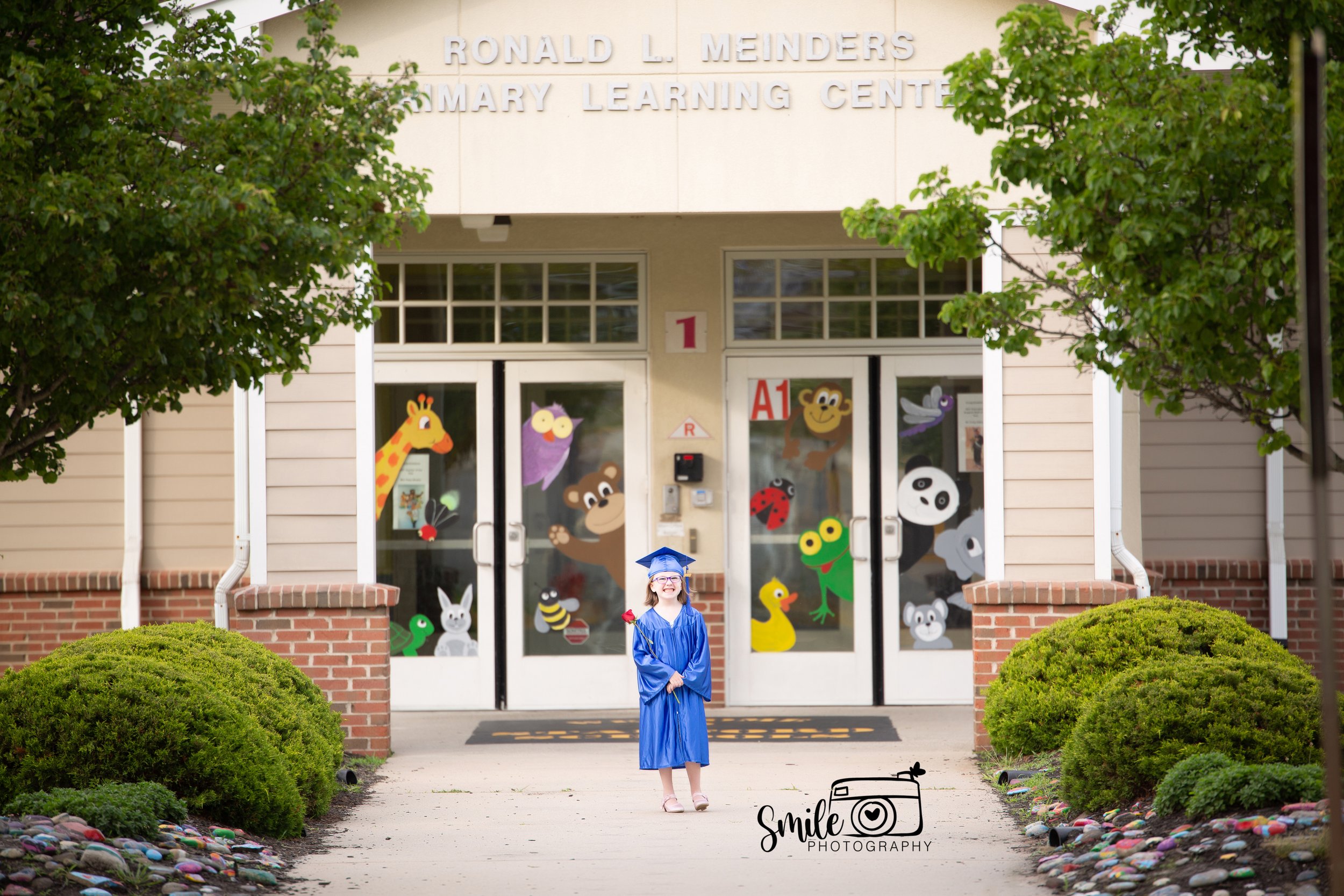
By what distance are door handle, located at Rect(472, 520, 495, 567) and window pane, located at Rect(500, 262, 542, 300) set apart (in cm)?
132

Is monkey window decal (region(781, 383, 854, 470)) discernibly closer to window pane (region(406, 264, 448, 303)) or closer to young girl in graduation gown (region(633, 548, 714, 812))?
window pane (region(406, 264, 448, 303))

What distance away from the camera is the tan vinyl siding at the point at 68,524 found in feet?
35.4

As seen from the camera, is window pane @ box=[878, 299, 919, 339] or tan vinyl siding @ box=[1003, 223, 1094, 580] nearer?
tan vinyl siding @ box=[1003, 223, 1094, 580]

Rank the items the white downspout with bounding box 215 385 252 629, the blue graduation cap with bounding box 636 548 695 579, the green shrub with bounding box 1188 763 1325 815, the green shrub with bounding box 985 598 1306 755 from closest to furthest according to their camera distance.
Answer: the green shrub with bounding box 1188 763 1325 815 < the blue graduation cap with bounding box 636 548 695 579 < the green shrub with bounding box 985 598 1306 755 < the white downspout with bounding box 215 385 252 629

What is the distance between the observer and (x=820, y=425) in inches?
417

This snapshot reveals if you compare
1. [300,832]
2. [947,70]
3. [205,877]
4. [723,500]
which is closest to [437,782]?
[300,832]

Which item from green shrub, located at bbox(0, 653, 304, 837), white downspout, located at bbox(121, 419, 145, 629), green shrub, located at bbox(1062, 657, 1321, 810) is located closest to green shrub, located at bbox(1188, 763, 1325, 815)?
green shrub, located at bbox(1062, 657, 1321, 810)

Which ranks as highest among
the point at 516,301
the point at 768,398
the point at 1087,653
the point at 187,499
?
the point at 516,301

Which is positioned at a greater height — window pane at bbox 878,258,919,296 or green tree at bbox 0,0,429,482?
window pane at bbox 878,258,919,296

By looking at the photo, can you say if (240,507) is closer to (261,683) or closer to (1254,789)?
(261,683)

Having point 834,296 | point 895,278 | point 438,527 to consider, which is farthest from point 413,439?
point 895,278

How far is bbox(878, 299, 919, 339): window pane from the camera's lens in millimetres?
10547

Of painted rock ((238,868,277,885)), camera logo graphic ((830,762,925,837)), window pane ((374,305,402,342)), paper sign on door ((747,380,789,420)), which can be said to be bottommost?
camera logo graphic ((830,762,925,837))

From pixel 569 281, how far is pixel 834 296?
75.4 inches
